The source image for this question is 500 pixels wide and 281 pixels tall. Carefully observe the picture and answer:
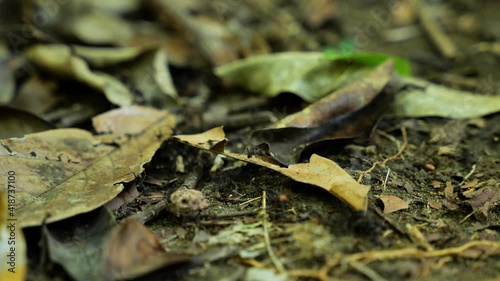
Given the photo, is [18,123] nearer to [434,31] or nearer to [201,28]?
[201,28]

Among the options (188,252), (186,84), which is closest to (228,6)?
(186,84)

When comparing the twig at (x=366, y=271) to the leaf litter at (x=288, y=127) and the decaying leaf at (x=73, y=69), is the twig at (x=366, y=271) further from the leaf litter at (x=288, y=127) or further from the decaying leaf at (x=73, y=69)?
the decaying leaf at (x=73, y=69)

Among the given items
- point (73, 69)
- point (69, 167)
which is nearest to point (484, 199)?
point (69, 167)

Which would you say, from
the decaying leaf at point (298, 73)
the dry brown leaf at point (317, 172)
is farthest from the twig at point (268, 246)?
the decaying leaf at point (298, 73)

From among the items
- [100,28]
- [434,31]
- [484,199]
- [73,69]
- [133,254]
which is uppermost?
[100,28]

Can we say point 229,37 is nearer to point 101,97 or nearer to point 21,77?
point 101,97

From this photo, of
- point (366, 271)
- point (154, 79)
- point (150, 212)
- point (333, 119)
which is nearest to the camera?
point (366, 271)
